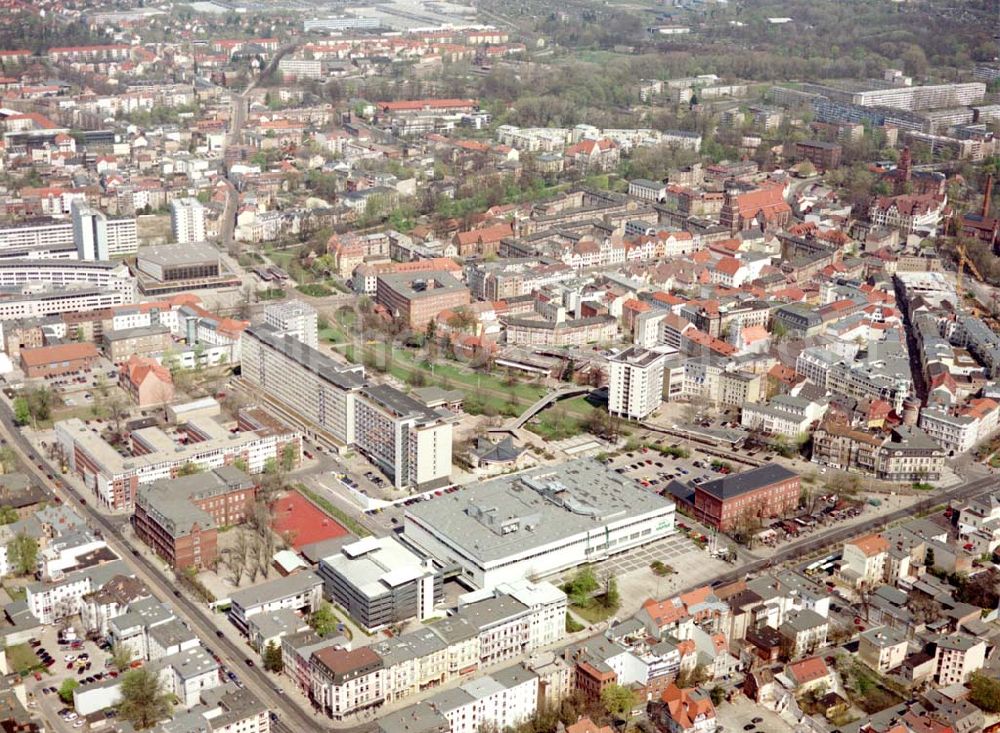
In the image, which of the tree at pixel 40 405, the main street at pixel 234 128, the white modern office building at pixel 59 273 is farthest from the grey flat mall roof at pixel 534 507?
the main street at pixel 234 128

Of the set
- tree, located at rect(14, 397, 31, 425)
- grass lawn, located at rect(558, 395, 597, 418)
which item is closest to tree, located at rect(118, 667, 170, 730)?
tree, located at rect(14, 397, 31, 425)

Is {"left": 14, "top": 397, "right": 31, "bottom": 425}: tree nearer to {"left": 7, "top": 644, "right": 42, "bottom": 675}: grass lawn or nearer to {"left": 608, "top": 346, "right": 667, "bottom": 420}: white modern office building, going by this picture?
{"left": 7, "top": 644, "right": 42, "bottom": 675}: grass lawn

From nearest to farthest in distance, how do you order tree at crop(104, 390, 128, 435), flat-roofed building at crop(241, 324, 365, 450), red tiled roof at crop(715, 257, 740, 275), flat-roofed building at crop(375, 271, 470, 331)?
flat-roofed building at crop(241, 324, 365, 450), tree at crop(104, 390, 128, 435), flat-roofed building at crop(375, 271, 470, 331), red tiled roof at crop(715, 257, 740, 275)

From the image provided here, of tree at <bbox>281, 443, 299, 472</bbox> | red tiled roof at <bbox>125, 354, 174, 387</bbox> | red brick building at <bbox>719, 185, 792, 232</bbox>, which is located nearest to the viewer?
tree at <bbox>281, 443, 299, 472</bbox>

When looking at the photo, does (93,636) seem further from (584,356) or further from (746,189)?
(746,189)

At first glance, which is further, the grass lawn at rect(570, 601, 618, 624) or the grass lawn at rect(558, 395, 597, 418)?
the grass lawn at rect(558, 395, 597, 418)

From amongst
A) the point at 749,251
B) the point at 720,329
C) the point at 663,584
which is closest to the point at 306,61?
the point at 749,251

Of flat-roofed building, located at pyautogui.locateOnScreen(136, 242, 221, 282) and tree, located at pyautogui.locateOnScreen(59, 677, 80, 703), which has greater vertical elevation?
flat-roofed building, located at pyautogui.locateOnScreen(136, 242, 221, 282)

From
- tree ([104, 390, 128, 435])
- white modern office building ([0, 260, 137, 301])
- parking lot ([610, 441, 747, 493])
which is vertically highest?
white modern office building ([0, 260, 137, 301])
